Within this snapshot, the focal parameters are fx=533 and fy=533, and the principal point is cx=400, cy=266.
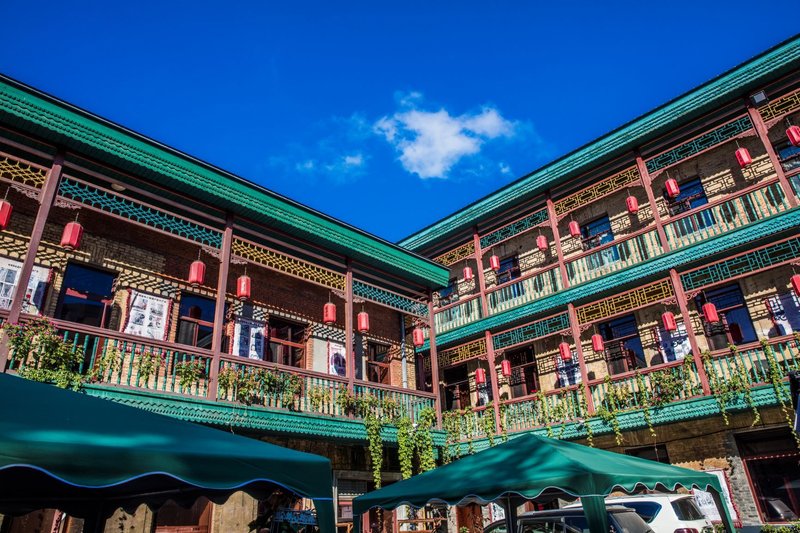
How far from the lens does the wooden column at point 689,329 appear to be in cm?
1091

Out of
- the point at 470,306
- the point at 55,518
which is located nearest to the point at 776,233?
the point at 470,306

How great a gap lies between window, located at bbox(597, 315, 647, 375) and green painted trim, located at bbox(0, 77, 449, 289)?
5714 millimetres

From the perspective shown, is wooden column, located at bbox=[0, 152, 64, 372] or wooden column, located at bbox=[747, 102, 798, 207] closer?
wooden column, located at bbox=[0, 152, 64, 372]

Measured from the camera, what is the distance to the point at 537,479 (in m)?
5.14

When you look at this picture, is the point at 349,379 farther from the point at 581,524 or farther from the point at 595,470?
the point at 595,470

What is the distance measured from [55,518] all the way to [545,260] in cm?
1340

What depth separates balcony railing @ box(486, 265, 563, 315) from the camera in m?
15.1

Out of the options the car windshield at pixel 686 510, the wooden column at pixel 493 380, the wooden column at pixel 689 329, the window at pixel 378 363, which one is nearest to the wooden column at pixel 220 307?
the window at pixel 378 363

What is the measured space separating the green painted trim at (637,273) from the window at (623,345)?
1.73m

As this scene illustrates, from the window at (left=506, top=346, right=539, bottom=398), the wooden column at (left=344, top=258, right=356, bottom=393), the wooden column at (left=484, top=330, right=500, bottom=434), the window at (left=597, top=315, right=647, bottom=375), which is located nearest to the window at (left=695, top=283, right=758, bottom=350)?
the window at (left=597, top=315, right=647, bottom=375)

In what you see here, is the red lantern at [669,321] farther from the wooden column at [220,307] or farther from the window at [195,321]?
the window at [195,321]

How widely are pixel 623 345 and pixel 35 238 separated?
523 inches

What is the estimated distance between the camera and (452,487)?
5.70 meters

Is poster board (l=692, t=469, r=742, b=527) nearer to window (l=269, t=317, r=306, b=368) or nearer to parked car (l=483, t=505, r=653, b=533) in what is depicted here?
parked car (l=483, t=505, r=653, b=533)
